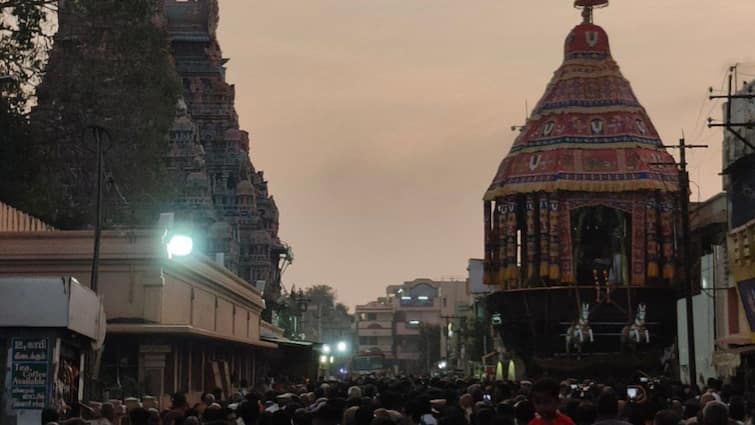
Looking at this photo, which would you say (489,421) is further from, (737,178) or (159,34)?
(159,34)

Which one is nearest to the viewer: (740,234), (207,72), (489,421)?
(489,421)

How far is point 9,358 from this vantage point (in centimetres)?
2025

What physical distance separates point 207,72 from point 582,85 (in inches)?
972

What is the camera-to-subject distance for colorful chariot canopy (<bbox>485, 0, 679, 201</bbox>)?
6866 cm

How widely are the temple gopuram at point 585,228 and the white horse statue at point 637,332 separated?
0.24 feet

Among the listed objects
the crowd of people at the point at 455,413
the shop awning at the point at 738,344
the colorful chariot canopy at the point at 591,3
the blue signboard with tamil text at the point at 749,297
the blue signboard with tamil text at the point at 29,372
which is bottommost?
the crowd of people at the point at 455,413

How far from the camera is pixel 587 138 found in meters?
70.1

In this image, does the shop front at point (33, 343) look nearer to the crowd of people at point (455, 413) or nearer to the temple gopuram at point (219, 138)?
the crowd of people at point (455, 413)

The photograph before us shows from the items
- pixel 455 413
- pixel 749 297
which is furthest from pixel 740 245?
pixel 455 413

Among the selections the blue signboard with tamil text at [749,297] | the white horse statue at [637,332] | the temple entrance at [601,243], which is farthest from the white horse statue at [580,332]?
the blue signboard with tamil text at [749,297]

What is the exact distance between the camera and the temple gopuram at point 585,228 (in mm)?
67438

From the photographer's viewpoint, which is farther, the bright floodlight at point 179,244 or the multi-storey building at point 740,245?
the multi-storey building at point 740,245

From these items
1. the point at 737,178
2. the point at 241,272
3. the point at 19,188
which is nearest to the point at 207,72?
the point at 241,272

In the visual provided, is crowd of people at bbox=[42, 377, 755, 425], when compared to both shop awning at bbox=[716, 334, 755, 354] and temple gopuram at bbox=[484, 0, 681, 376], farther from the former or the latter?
temple gopuram at bbox=[484, 0, 681, 376]
